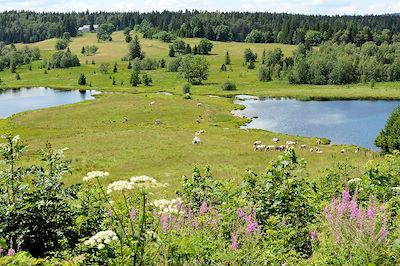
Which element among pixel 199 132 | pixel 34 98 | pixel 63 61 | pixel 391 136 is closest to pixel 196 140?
pixel 199 132

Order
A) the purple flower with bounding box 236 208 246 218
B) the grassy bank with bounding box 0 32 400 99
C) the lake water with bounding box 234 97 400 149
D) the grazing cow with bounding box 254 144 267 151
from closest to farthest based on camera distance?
the purple flower with bounding box 236 208 246 218 < the grazing cow with bounding box 254 144 267 151 < the lake water with bounding box 234 97 400 149 < the grassy bank with bounding box 0 32 400 99

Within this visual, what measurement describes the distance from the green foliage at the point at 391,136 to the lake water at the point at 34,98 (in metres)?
78.5

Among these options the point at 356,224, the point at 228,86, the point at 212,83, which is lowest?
the point at 212,83

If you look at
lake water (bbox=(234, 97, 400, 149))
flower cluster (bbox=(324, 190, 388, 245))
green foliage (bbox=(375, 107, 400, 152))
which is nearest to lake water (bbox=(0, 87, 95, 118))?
lake water (bbox=(234, 97, 400, 149))

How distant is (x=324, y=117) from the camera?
8625cm

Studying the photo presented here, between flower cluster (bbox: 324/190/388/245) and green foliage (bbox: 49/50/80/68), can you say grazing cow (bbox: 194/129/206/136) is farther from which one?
green foliage (bbox: 49/50/80/68)

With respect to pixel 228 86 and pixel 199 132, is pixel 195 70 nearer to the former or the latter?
pixel 228 86

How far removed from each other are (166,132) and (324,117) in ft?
114

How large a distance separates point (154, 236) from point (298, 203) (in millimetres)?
4365

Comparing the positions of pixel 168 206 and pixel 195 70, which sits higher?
pixel 168 206

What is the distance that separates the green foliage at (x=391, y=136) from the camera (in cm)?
5019

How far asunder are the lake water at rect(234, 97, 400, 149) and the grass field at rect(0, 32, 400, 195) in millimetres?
6092

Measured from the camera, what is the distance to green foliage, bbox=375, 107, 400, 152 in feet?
165

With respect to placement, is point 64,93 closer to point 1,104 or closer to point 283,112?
point 1,104
